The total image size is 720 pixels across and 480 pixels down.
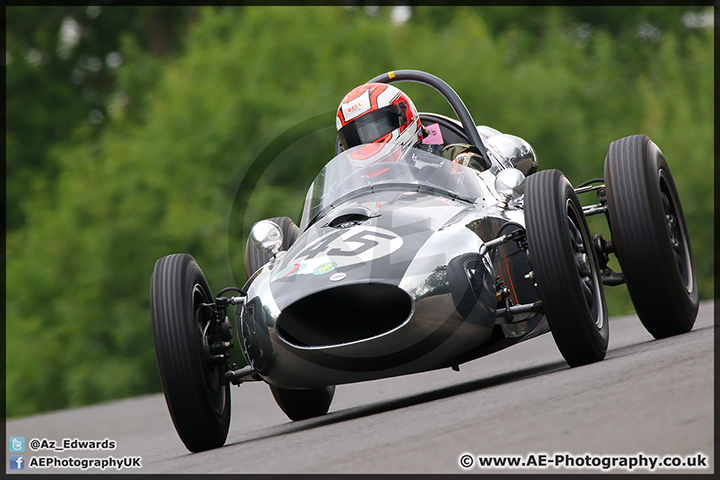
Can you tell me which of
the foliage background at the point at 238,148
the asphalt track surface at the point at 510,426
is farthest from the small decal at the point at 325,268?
the foliage background at the point at 238,148

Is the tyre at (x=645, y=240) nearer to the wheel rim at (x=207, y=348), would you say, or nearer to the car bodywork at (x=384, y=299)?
the car bodywork at (x=384, y=299)

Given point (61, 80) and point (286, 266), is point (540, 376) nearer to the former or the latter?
point (286, 266)

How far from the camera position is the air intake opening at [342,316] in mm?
4727

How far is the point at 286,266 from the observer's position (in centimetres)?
508

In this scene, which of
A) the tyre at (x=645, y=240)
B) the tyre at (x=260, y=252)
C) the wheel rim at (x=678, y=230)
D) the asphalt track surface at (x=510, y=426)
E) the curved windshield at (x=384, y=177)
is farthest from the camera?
the tyre at (x=260, y=252)

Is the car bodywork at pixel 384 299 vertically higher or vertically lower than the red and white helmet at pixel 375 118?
lower

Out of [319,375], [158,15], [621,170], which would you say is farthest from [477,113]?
[158,15]

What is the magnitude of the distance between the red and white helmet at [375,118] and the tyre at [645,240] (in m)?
1.52

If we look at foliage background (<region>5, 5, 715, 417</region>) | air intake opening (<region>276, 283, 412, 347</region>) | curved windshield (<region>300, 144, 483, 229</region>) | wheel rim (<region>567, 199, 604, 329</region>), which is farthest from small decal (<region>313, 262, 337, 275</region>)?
foliage background (<region>5, 5, 715, 417</region>)

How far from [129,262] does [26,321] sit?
256cm

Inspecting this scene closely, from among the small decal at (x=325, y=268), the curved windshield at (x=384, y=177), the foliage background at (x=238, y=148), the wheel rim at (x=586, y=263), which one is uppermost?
the curved windshield at (x=384, y=177)

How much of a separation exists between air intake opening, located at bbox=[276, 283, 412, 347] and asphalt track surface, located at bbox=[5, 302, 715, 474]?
17.2 inches

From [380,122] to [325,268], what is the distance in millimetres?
2089

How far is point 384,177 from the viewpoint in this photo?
19.5 ft
